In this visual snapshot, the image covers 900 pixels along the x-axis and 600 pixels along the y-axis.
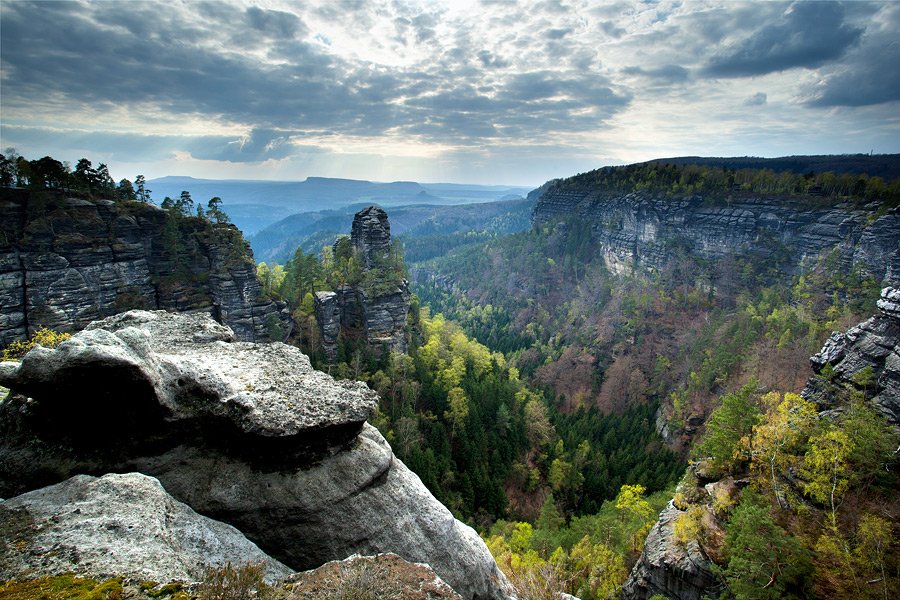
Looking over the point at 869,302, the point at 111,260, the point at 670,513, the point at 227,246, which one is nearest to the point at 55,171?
the point at 111,260

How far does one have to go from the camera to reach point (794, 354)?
57.6 metres

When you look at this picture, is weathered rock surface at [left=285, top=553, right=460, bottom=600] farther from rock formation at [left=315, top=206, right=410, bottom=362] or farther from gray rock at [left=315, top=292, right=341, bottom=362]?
rock formation at [left=315, top=206, right=410, bottom=362]

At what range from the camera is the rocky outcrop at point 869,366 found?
2570 centimetres

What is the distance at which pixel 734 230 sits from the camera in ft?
337

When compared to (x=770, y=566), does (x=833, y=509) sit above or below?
above

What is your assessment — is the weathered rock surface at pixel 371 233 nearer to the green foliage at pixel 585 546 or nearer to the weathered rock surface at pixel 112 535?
the green foliage at pixel 585 546

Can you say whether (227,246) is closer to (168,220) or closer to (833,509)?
(168,220)

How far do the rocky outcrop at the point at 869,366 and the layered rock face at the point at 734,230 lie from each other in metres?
45.3

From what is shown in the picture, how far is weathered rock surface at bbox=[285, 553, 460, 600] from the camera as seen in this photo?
821 centimetres

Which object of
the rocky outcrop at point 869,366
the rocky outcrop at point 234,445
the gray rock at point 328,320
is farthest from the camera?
the gray rock at point 328,320

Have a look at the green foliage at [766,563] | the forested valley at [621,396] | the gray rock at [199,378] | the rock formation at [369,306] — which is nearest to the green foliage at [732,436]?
the forested valley at [621,396]

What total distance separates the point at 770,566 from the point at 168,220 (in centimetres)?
5997

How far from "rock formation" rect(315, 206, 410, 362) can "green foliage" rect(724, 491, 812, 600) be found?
45.7 m

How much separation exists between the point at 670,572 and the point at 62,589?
27.0 metres
